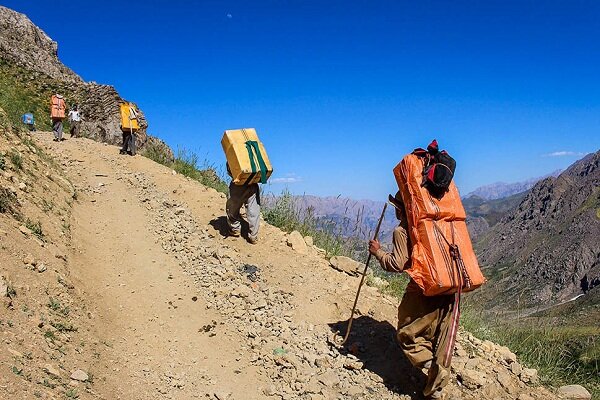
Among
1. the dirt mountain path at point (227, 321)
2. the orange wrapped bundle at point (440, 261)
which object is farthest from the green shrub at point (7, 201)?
the orange wrapped bundle at point (440, 261)

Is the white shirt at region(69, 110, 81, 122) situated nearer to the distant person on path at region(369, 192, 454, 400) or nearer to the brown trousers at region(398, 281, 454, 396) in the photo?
the distant person on path at region(369, 192, 454, 400)

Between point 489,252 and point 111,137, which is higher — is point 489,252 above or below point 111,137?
below

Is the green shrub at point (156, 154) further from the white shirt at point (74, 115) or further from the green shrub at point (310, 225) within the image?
the green shrub at point (310, 225)

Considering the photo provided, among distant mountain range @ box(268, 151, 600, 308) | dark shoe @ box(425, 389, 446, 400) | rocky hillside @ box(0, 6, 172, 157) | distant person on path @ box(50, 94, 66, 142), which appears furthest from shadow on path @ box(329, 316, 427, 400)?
distant mountain range @ box(268, 151, 600, 308)

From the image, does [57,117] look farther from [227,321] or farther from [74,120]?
[227,321]

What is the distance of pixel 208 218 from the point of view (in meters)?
8.40

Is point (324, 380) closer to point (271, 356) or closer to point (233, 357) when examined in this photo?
point (271, 356)

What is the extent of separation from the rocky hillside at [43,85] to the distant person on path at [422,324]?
11.9 meters

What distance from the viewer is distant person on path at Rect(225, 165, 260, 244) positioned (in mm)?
7438

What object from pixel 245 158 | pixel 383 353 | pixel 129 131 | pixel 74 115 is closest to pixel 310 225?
pixel 245 158

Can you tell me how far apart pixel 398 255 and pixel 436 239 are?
1.34ft

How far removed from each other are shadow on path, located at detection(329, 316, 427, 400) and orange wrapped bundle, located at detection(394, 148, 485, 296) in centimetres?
127

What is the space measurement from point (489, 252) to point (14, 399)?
570 ft

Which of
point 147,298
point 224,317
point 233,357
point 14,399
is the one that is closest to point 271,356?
point 233,357
